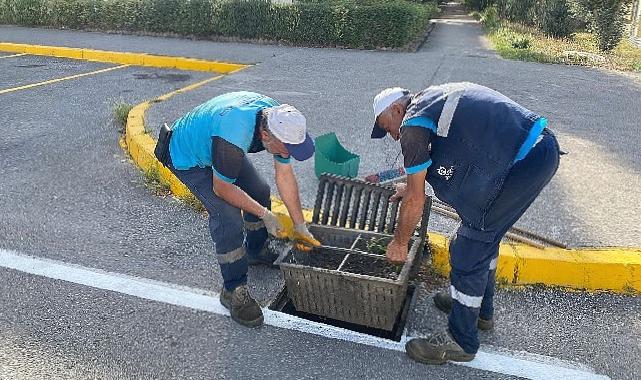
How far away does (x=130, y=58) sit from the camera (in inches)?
477

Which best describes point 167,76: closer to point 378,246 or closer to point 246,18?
point 246,18

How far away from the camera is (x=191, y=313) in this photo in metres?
3.30

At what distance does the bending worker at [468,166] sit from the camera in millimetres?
2637

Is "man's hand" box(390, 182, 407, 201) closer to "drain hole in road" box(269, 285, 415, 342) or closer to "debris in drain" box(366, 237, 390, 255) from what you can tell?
"debris in drain" box(366, 237, 390, 255)

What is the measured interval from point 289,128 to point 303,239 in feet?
2.74

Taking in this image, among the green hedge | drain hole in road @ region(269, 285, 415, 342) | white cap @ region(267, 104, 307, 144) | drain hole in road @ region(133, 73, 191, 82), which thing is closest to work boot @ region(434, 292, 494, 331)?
drain hole in road @ region(269, 285, 415, 342)

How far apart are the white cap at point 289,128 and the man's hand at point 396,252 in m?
0.72

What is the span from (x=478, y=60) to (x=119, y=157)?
922 cm

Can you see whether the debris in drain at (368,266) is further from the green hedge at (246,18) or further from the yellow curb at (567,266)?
the green hedge at (246,18)

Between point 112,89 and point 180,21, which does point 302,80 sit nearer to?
point 112,89

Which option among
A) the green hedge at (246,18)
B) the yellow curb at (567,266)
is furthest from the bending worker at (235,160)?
the green hedge at (246,18)

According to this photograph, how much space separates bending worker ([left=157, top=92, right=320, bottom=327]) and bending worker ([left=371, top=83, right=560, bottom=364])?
21.3 inches

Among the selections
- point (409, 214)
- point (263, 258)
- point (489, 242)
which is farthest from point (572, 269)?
point (263, 258)

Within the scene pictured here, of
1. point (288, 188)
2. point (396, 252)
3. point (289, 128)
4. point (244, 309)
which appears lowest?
point (244, 309)
